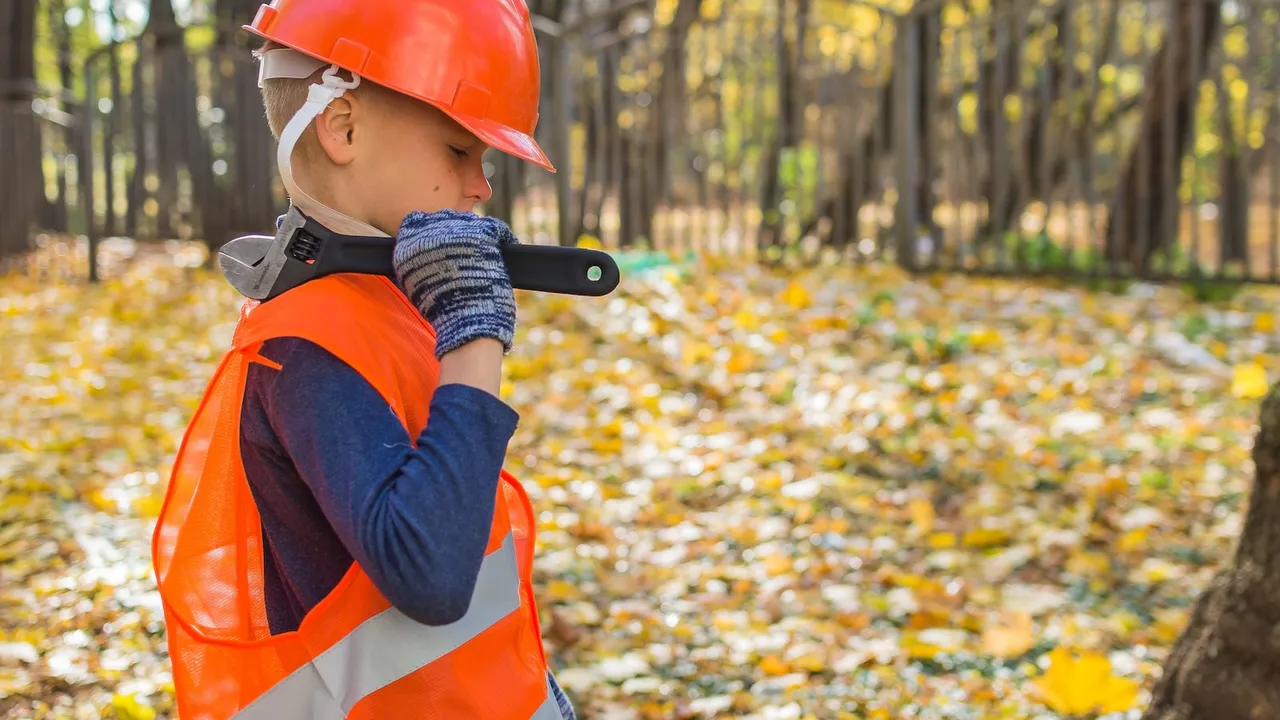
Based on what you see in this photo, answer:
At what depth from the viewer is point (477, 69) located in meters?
1.42

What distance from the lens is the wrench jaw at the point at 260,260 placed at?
1.38m

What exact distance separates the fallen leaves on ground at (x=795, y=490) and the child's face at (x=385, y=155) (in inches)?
75.2

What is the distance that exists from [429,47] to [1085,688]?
96.2 inches

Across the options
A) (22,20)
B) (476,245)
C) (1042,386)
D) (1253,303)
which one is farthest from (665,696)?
(22,20)

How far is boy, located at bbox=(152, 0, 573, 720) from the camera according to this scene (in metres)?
1.25

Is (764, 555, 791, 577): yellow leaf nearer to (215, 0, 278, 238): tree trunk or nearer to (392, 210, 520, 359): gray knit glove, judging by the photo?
(392, 210, 520, 359): gray knit glove

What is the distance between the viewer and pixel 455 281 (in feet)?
4.27

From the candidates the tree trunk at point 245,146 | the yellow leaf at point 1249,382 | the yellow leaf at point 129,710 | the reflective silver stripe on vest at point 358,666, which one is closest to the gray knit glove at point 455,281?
the reflective silver stripe on vest at point 358,666

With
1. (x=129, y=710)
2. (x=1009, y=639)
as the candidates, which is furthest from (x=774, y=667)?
(x=129, y=710)

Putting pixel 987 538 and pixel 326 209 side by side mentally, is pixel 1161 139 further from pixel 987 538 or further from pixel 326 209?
pixel 326 209

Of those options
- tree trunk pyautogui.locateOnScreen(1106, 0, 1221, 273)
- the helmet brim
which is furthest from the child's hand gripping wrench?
tree trunk pyautogui.locateOnScreen(1106, 0, 1221, 273)

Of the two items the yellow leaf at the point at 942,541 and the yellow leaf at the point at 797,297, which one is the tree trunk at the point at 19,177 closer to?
the yellow leaf at the point at 797,297

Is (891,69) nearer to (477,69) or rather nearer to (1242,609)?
(1242,609)

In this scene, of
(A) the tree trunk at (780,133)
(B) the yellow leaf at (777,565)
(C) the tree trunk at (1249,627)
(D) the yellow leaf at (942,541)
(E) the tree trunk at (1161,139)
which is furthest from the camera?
(A) the tree trunk at (780,133)
